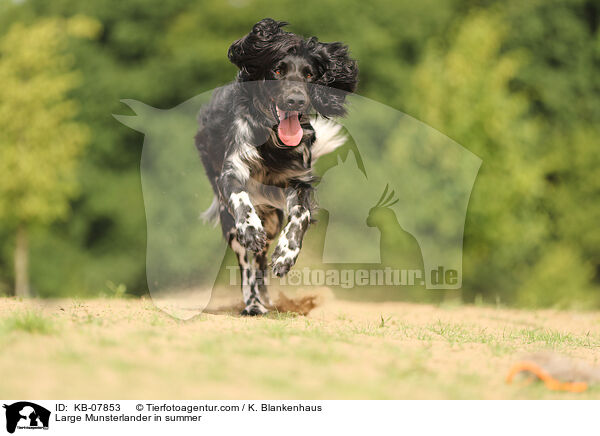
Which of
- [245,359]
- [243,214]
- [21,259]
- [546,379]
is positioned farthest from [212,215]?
[21,259]

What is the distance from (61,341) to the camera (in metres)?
3.37

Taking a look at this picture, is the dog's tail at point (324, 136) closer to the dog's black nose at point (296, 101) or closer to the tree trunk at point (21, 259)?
the dog's black nose at point (296, 101)

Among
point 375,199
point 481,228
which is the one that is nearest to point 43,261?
point 375,199

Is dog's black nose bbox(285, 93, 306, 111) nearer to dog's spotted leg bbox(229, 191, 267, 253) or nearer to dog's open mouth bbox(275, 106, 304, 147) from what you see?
dog's open mouth bbox(275, 106, 304, 147)

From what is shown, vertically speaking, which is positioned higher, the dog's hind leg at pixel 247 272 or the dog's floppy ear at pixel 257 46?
the dog's floppy ear at pixel 257 46

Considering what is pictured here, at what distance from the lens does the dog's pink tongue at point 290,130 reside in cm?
522

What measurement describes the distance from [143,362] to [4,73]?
1258cm

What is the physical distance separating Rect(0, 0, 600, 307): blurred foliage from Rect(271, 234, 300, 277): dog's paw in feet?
30.0

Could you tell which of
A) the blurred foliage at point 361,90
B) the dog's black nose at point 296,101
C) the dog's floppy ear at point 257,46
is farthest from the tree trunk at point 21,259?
the dog's black nose at point 296,101

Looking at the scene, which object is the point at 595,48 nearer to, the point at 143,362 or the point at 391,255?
the point at 391,255

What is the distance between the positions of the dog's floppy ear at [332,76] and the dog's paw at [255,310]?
178 centimetres
